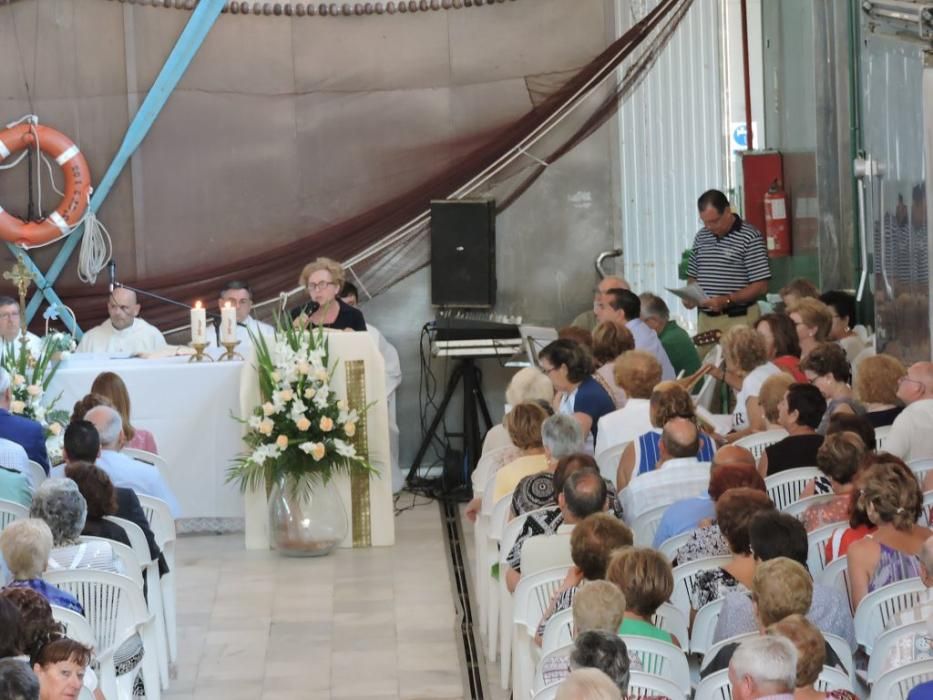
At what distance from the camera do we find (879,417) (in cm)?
751

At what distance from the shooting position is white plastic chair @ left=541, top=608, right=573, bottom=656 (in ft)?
17.8

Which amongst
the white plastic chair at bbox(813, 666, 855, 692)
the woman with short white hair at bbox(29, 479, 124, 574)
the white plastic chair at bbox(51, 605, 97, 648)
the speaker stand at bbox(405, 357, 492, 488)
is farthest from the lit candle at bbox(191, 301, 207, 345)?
the white plastic chair at bbox(813, 666, 855, 692)

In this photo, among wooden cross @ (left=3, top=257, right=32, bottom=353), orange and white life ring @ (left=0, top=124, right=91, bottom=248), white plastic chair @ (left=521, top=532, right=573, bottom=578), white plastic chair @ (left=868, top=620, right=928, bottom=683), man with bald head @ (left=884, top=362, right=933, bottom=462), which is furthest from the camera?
orange and white life ring @ (left=0, top=124, right=91, bottom=248)

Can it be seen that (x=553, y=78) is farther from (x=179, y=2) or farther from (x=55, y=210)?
(x=55, y=210)

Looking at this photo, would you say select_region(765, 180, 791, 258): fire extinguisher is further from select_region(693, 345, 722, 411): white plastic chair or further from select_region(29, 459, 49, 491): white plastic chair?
select_region(29, 459, 49, 491): white plastic chair

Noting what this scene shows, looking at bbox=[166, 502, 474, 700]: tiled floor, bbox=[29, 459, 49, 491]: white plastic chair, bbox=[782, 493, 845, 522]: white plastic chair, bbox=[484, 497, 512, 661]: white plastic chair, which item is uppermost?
bbox=[29, 459, 49, 491]: white plastic chair

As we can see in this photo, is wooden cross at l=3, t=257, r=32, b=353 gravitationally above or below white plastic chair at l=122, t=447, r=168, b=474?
above

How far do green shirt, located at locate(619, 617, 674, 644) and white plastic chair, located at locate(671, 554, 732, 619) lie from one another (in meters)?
0.52

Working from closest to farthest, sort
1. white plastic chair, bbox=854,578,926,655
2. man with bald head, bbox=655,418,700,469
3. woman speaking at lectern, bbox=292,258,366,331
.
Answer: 1. white plastic chair, bbox=854,578,926,655
2. man with bald head, bbox=655,418,700,469
3. woman speaking at lectern, bbox=292,258,366,331

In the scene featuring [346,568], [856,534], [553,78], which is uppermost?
[553,78]

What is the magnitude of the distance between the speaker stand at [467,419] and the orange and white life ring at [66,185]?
108 inches

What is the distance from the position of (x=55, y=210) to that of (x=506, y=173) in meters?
3.05

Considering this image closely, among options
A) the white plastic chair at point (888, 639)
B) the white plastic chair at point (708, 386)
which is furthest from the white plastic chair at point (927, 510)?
the white plastic chair at point (708, 386)

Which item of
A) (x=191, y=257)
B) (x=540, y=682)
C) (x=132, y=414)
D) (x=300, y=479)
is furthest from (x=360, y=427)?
(x=540, y=682)
